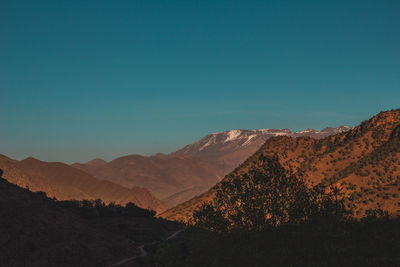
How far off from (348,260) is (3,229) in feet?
196

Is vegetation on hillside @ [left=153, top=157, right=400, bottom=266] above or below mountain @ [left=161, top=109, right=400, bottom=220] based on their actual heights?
below

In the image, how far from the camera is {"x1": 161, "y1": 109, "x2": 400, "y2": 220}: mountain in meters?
85.6

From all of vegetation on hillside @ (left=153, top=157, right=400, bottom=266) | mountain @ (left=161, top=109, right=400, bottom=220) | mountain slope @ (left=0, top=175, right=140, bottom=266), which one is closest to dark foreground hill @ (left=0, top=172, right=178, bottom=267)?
mountain slope @ (left=0, top=175, right=140, bottom=266)

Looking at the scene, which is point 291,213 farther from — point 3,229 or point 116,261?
point 3,229

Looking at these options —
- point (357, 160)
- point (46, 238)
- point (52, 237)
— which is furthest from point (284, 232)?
point (357, 160)

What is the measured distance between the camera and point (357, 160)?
369 ft

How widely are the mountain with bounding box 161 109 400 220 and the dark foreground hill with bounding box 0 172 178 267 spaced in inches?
1261

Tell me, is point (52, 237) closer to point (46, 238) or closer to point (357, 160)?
point (46, 238)

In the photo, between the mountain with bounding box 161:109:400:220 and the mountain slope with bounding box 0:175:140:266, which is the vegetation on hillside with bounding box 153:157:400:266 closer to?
the mountain with bounding box 161:109:400:220

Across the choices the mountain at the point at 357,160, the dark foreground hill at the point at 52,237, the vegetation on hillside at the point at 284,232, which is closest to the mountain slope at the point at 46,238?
the dark foreground hill at the point at 52,237

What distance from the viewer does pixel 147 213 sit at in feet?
424

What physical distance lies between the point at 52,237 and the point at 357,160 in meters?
97.6

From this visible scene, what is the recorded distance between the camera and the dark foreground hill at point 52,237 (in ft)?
187

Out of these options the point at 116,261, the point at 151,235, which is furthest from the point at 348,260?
the point at 151,235
